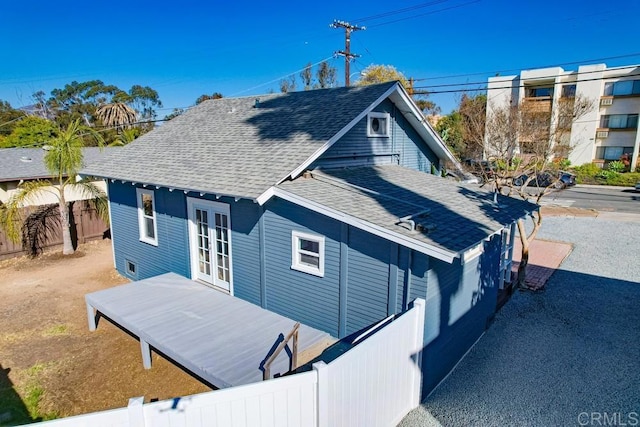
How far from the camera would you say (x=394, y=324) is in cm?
539

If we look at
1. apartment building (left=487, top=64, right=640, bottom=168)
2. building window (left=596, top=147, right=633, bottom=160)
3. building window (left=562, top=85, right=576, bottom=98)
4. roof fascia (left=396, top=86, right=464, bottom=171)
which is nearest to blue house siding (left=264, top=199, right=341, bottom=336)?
roof fascia (left=396, top=86, right=464, bottom=171)

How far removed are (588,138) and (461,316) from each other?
40.6 m

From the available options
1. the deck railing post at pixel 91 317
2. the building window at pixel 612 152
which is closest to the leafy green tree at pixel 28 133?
the deck railing post at pixel 91 317

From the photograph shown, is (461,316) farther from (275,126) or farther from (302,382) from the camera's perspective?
(275,126)

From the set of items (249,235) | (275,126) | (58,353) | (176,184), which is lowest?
(58,353)

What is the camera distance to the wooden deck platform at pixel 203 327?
6.32 m

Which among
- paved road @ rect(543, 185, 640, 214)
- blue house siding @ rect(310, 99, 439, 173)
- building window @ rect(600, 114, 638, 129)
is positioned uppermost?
building window @ rect(600, 114, 638, 129)

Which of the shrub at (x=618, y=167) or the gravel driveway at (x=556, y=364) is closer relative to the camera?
the gravel driveway at (x=556, y=364)

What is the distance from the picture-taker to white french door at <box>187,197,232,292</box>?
939 cm

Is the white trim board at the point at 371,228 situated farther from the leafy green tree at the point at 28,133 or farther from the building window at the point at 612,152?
the building window at the point at 612,152

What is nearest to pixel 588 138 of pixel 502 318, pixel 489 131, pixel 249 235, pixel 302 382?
pixel 489 131

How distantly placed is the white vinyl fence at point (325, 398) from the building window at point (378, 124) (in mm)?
5967

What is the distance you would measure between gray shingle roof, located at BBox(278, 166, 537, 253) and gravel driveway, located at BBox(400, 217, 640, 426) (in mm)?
2481

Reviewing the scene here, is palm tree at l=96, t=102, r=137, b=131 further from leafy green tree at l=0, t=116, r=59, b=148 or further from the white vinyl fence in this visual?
the white vinyl fence
